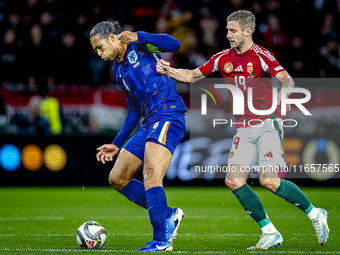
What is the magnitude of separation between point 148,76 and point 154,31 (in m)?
8.26

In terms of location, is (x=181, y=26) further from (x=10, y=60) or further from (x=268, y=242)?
(x=268, y=242)

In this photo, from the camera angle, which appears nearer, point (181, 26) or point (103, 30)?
point (103, 30)

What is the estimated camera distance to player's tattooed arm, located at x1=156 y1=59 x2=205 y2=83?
4.78 m

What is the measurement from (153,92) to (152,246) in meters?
1.36

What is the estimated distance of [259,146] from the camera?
4.89 m

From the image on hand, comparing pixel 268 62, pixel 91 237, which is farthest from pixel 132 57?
pixel 91 237

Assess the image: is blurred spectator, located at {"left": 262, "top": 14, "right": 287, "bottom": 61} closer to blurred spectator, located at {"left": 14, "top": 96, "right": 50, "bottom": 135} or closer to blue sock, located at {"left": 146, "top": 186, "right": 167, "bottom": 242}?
blurred spectator, located at {"left": 14, "top": 96, "right": 50, "bottom": 135}

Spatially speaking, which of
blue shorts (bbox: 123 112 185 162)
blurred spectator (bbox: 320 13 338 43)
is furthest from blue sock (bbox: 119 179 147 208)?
blurred spectator (bbox: 320 13 338 43)

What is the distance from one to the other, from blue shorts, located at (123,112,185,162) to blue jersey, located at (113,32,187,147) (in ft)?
0.22

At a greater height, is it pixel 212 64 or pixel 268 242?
pixel 212 64

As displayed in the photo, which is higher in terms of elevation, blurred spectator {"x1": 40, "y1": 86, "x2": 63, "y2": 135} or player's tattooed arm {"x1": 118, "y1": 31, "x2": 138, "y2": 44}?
player's tattooed arm {"x1": 118, "y1": 31, "x2": 138, "y2": 44}

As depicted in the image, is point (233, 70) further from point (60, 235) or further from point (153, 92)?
point (60, 235)

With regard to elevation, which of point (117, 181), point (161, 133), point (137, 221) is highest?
point (161, 133)

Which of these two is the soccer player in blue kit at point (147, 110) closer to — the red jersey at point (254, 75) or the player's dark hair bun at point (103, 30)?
the player's dark hair bun at point (103, 30)
